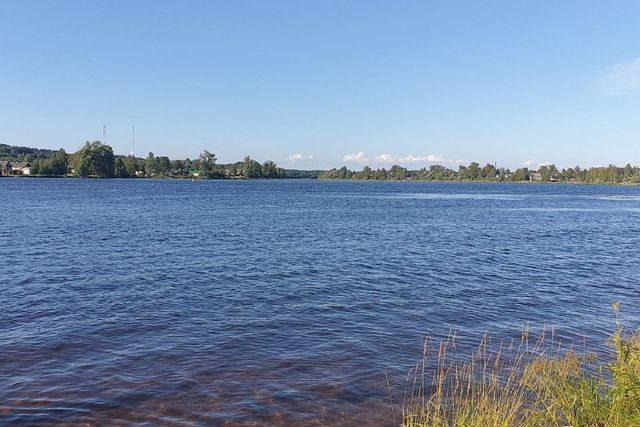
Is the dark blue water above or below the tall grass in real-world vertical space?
below

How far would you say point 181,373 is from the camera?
540 inches

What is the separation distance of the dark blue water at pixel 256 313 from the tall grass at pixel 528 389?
3.17ft

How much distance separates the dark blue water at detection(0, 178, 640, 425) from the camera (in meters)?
12.3

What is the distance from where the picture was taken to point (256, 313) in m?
19.8

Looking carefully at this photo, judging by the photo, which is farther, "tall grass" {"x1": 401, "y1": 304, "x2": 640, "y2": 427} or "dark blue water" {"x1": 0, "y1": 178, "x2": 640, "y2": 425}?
"dark blue water" {"x1": 0, "y1": 178, "x2": 640, "y2": 425}

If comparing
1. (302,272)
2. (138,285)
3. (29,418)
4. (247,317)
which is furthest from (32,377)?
(302,272)

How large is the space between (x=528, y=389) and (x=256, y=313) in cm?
1102

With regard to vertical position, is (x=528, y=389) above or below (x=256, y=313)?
above

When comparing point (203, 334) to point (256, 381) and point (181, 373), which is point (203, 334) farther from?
point (256, 381)

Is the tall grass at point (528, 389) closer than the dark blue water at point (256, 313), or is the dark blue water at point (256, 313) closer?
the tall grass at point (528, 389)

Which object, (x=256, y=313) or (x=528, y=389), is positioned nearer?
(x=528, y=389)

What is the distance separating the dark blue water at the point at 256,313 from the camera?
40.2 feet

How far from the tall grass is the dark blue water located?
0.97 metres

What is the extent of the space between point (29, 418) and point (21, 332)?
706cm
